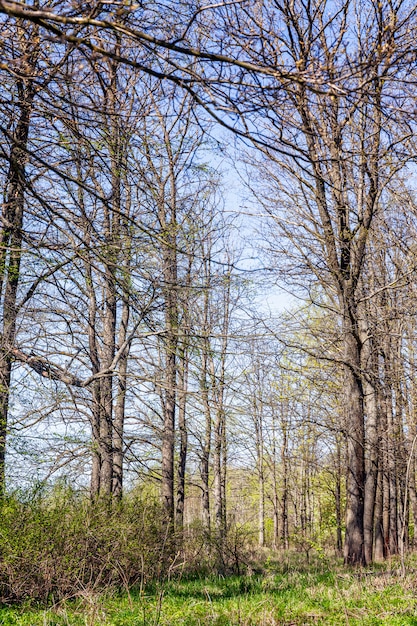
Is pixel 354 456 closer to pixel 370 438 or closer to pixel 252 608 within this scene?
pixel 370 438

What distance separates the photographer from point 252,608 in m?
5.38

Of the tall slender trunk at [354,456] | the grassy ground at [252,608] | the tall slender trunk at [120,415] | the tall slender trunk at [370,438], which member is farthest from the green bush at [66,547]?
the tall slender trunk at [370,438]

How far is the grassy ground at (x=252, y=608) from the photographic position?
190 inches

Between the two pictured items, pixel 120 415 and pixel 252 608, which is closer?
pixel 252 608

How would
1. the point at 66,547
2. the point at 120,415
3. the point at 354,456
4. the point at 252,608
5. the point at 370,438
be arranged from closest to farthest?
the point at 252,608, the point at 66,547, the point at 354,456, the point at 370,438, the point at 120,415

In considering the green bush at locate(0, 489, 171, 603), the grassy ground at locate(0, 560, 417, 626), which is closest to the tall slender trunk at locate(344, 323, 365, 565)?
the grassy ground at locate(0, 560, 417, 626)

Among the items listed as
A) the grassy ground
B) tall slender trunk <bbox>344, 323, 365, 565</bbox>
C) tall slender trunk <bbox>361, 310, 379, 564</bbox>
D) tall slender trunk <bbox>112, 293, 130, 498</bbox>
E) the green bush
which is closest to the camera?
the grassy ground

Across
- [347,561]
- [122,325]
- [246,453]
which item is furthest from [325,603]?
[246,453]

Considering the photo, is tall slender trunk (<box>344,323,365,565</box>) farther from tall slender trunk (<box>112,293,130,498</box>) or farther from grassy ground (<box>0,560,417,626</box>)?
tall slender trunk (<box>112,293,130,498</box>)

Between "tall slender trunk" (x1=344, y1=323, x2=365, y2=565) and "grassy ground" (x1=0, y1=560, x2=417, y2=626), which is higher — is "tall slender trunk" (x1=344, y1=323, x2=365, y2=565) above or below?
above

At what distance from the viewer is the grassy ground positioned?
15.9ft

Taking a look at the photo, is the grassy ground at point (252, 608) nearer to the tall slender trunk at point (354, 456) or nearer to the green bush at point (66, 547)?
the green bush at point (66, 547)

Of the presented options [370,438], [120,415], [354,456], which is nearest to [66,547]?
[120,415]

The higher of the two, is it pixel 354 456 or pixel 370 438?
pixel 370 438
